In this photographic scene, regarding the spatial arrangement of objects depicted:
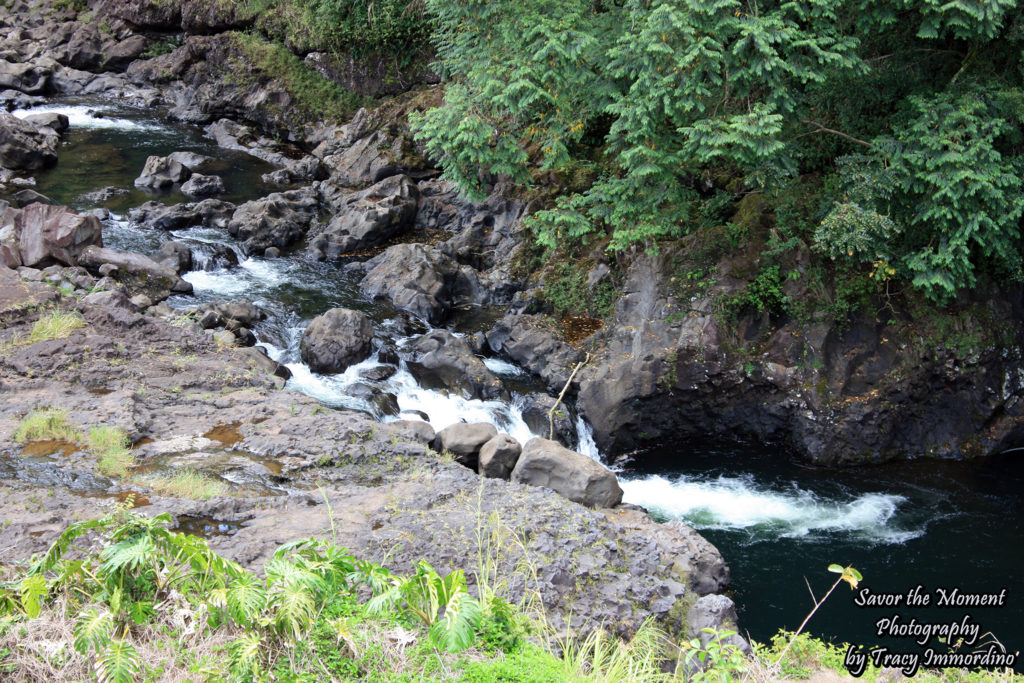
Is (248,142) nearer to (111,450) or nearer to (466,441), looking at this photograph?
(466,441)

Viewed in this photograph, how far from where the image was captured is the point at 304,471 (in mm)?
7598

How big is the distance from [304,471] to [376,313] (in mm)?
7240

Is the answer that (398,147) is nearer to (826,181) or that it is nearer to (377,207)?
(377,207)

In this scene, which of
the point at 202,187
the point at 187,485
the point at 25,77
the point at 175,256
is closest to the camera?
the point at 187,485

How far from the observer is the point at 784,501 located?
10.7 meters

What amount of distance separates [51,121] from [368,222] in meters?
13.0

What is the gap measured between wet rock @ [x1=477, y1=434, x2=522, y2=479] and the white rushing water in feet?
68.7

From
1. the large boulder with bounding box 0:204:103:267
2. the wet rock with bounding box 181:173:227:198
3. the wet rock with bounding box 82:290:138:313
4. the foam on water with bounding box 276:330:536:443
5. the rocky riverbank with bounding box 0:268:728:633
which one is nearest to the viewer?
the rocky riverbank with bounding box 0:268:728:633

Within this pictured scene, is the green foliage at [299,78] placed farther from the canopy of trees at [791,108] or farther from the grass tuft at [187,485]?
the grass tuft at [187,485]

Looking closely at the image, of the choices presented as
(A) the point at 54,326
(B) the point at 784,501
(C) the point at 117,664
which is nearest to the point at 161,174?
(A) the point at 54,326

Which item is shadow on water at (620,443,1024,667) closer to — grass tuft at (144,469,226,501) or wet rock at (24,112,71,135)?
grass tuft at (144,469,226,501)

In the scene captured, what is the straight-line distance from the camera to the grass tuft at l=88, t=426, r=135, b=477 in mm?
7132

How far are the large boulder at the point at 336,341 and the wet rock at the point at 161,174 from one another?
9741mm

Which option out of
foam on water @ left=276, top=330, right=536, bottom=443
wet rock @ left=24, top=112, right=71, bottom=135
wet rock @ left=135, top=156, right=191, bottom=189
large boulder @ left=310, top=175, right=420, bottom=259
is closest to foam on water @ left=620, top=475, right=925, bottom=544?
foam on water @ left=276, top=330, right=536, bottom=443
